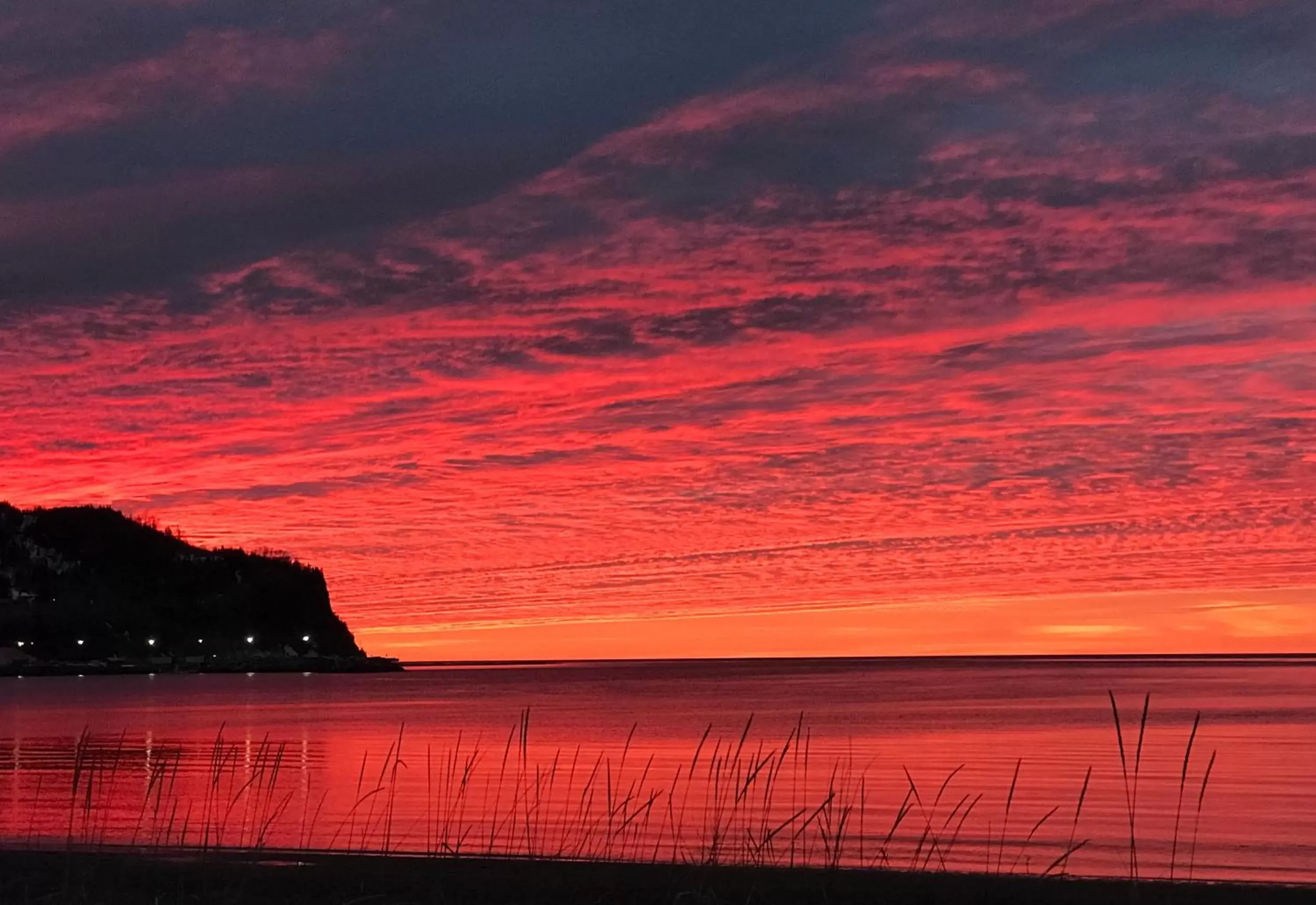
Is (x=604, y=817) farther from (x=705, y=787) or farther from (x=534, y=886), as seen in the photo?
(x=534, y=886)

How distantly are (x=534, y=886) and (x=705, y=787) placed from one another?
28.4 metres

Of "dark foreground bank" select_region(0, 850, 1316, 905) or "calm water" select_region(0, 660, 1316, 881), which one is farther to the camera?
"calm water" select_region(0, 660, 1316, 881)

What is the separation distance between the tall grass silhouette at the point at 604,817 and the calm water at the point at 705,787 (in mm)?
183

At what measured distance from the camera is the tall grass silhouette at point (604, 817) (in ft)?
96.3

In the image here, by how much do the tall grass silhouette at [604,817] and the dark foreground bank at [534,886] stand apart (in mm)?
575

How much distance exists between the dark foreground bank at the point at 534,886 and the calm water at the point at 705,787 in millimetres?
1041

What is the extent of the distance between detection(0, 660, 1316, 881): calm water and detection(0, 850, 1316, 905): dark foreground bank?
1041 mm

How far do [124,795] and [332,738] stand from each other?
4276cm

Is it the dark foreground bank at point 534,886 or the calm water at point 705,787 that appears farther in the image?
the calm water at point 705,787

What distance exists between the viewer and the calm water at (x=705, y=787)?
107 ft

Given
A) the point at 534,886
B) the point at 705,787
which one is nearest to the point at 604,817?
the point at 705,787

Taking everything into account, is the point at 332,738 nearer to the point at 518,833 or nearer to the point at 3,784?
the point at 3,784

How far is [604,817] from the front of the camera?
39781 millimetres

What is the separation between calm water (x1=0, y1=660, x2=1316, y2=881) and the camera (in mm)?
32562
